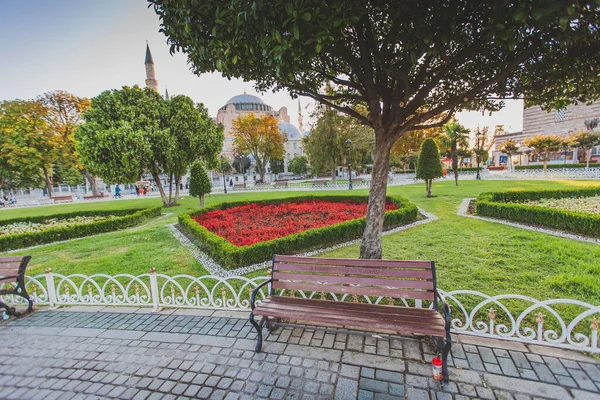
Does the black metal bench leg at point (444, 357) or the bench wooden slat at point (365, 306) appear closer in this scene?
the black metal bench leg at point (444, 357)

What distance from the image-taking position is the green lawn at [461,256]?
4.40 m

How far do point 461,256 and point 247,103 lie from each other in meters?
83.1

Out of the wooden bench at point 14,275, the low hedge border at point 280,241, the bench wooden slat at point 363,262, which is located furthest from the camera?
the low hedge border at point 280,241

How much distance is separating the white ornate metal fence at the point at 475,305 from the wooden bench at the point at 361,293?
0.39 metres

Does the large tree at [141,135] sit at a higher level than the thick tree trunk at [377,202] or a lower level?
higher

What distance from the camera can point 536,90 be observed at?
4656 mm

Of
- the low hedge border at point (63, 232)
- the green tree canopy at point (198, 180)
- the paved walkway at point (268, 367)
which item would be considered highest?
the green tree canopy at point (198, 180)

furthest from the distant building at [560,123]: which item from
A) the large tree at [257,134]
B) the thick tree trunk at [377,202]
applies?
the thick tree trunk at [377,202]

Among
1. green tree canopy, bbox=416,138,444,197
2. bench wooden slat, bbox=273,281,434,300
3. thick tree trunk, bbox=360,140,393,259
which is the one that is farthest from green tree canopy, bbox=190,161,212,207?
bench wooden slat, bbox=273,281,434,300

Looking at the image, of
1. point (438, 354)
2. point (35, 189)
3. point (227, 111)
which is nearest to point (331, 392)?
point (438, 354)

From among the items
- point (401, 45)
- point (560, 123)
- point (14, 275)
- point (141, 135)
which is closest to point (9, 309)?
point (14, 275)

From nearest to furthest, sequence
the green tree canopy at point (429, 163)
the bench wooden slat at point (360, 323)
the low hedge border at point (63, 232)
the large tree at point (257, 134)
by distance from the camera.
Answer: the bench wooden slat at point (360, 323) → the low hedge border at point (63, 232) → the green tree canopy at point (429, 163) → the large tree at point (257, 134)

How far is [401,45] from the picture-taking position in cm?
435

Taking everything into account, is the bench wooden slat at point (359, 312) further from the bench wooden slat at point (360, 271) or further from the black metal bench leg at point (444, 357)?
the bench wooden slat at point (360, 271)
